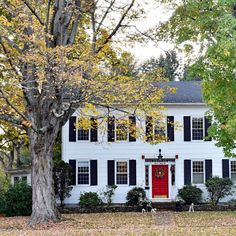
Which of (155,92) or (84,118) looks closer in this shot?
(155,92)

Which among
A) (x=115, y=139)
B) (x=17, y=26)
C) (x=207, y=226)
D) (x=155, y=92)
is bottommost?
(x=207, y=226)

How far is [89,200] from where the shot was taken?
90.6 ft

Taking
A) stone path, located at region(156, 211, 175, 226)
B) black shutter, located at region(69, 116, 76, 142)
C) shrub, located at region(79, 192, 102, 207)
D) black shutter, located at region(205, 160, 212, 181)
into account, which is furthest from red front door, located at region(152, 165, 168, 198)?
black shutter, located at region(69, 116, 76, 142)

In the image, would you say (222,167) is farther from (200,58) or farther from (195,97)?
(200,58)

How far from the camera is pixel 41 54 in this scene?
1714 cm

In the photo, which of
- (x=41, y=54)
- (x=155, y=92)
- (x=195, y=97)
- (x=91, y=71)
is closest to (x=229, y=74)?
(x=155, y=92)

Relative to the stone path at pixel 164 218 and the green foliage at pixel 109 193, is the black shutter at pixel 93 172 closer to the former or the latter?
the green foliage at pixel 109 193

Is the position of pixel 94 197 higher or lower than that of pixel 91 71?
lower

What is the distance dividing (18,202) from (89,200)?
409 cm

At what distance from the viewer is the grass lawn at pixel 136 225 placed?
16406 millimetres

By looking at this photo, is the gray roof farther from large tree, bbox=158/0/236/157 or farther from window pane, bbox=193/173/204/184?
large tree, bbox=158/0/236/157

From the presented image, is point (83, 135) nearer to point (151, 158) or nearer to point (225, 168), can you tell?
point (151, 158)

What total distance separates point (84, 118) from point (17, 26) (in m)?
6.34

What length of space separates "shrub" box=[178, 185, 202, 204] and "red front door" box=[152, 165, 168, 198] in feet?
3.87
